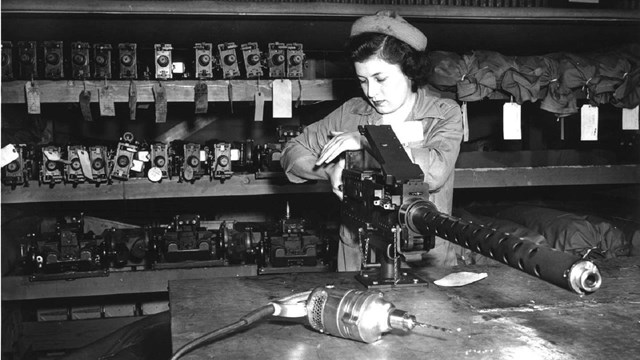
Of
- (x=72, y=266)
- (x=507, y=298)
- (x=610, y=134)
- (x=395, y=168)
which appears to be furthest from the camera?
(x=610, y=134)

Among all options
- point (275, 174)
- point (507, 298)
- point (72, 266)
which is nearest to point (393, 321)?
point (507, 298)

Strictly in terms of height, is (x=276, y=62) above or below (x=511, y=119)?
above

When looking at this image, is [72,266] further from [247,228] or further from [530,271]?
[530,271]

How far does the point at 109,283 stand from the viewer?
3.37 metres

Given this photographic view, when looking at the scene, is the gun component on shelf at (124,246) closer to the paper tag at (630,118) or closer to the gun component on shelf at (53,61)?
the gun component on shelf at (53,61)

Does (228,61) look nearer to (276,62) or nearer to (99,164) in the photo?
(276,62)

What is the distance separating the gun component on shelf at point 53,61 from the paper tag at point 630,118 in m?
3.03

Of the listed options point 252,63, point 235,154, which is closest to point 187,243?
point 235,154

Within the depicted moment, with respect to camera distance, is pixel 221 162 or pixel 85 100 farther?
pixel 221 162

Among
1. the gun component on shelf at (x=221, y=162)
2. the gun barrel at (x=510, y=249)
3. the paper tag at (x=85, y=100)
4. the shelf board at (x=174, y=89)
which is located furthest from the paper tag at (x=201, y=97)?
the gun barrel at (x=510, y=249)

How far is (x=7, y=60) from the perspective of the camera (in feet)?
10.2

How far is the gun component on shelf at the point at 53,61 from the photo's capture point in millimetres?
3139

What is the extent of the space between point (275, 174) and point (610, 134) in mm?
2483

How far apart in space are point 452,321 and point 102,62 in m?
2.37
